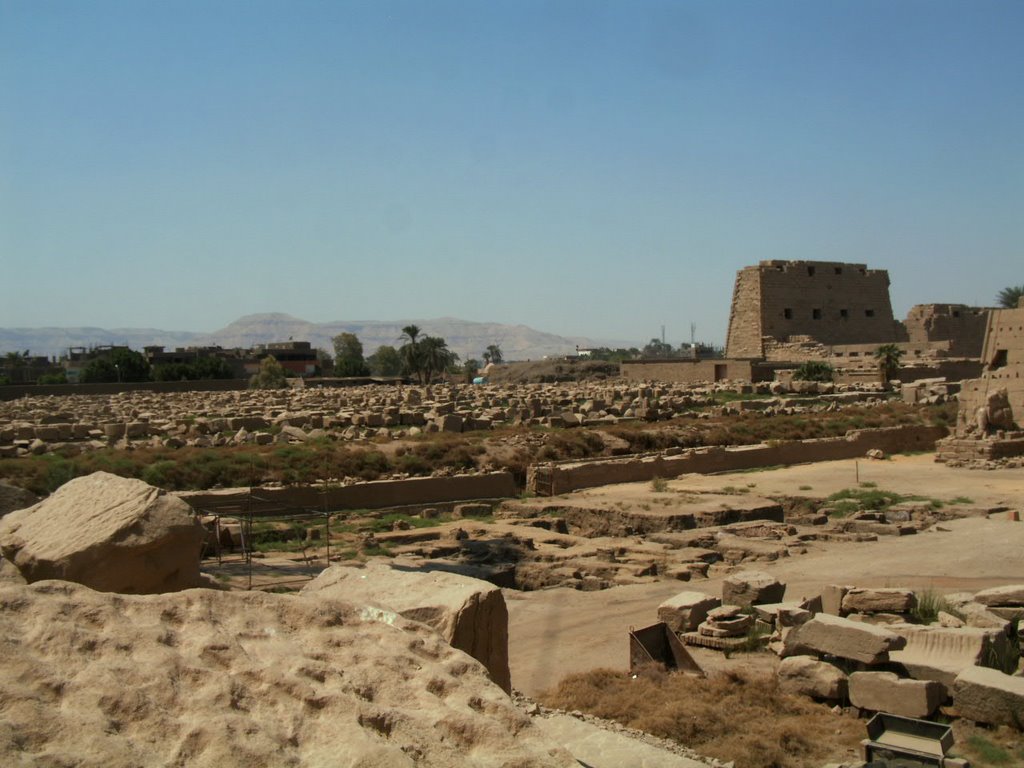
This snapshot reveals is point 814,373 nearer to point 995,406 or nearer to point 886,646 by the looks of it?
point 995,406

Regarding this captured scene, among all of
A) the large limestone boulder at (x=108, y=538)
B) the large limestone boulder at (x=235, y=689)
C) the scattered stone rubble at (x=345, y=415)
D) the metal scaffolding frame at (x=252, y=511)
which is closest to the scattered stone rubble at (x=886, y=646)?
the large limestone boulder at (x=235, y=689)

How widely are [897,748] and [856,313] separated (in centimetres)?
5087

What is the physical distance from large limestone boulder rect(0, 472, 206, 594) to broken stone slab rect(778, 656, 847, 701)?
14.8 feet

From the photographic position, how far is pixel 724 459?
2405cm

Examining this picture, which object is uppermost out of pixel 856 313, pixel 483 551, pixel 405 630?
pixel 856 313

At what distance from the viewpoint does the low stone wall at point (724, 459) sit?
21094 mm

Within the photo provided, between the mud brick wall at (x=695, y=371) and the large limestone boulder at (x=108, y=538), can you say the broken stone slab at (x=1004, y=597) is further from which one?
the mud brick wall at (x=695, y=371)

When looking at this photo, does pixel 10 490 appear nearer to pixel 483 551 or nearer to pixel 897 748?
pixel 897 748

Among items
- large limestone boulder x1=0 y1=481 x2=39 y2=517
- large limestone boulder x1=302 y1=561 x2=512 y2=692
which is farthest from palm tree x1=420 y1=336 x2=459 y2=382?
large limestone boulder x1=302 y1=561 x2=512 y2=692

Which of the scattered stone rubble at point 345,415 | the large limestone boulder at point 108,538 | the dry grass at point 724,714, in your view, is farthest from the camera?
the scattered stone rubble at point 345,415

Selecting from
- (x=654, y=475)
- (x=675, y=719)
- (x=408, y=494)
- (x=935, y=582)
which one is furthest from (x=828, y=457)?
(x=675, y=719)

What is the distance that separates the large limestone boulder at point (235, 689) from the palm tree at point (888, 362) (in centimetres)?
3968

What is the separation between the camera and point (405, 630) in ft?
13.4

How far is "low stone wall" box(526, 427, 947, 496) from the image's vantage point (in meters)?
21.1
